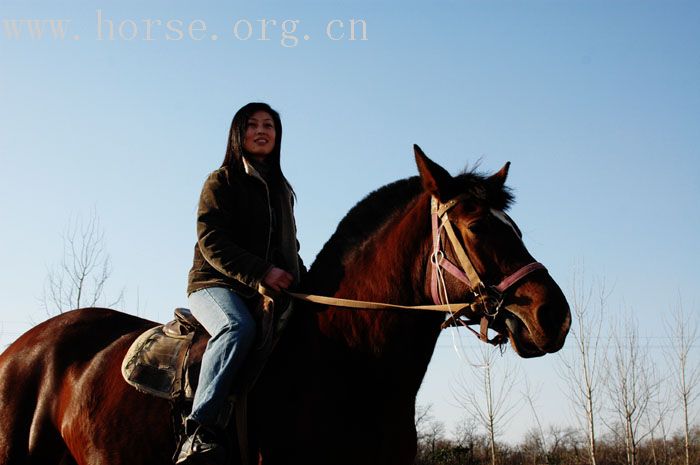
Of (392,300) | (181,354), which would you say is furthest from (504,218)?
(181,354)

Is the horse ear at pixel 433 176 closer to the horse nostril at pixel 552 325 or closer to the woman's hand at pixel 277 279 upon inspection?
the horse nostril at pixel 552 325

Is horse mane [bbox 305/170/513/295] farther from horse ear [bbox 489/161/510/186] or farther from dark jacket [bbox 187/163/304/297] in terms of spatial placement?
dark jacket [bbox 187/163/304/297]

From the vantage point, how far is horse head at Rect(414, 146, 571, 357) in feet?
13.9

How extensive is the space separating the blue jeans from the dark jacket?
0.59ft

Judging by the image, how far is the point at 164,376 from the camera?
4.98 meters

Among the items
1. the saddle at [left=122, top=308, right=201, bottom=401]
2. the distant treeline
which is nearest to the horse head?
the saddle at [left=122, top=308, right=201, bottom=401]

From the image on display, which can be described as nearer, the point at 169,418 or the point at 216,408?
the point at 216,408

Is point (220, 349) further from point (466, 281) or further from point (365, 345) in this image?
point (466, 281)

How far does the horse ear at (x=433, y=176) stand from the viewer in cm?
477

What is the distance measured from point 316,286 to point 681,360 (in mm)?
26141

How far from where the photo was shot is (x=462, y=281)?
449 cm

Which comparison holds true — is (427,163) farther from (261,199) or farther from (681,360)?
(681,360)

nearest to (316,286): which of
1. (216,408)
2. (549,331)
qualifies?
(216,408)

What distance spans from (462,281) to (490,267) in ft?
0.68
